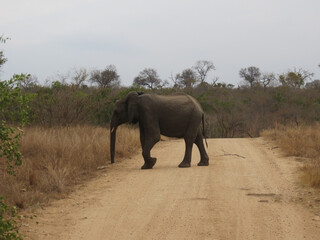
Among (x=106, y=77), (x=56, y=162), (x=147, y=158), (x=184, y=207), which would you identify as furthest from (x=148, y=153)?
(x=106, y=77)

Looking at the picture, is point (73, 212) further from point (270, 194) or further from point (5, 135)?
point (270, 194)

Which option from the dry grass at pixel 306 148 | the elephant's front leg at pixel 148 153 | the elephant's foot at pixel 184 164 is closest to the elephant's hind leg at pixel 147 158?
the elephant's front leg at pixel 148 153

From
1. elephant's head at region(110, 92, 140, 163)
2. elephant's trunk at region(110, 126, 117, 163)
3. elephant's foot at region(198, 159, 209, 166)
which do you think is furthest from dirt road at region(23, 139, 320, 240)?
elephant's head at region(110, 92, 140, 163)

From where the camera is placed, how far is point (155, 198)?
764 centimetres

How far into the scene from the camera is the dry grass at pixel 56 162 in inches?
310

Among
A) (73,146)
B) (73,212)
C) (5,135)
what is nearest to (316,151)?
(73,146)

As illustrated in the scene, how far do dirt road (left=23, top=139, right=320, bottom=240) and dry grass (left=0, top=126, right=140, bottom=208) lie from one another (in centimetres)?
38

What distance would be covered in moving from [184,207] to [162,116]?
474 cm

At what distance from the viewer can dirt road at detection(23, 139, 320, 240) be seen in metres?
5.82

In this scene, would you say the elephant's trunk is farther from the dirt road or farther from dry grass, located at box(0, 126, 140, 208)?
the dirt road

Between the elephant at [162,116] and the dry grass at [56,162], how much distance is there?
98cm

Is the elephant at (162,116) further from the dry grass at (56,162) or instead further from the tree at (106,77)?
the tree at (106,77)

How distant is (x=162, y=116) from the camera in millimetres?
11500

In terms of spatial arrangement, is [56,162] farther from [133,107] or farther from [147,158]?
[133,107]
